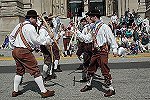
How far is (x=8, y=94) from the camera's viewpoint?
8.17 meters

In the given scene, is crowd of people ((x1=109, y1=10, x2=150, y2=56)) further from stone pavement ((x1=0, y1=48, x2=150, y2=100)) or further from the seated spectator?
stone pavement ((x1=0, y1=48, x2=150, y2=100))

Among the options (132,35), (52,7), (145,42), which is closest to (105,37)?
(145,42)

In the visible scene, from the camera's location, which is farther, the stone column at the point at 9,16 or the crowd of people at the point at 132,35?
the stone column at the point at 9,16

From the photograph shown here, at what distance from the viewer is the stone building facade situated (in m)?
Answer: 25.0

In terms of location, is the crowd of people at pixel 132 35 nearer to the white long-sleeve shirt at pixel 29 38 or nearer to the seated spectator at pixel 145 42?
the seated spectator at pixel 145 42

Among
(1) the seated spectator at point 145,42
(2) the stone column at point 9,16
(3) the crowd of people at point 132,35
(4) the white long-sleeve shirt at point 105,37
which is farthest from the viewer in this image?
(2) the stone column at point 9,16

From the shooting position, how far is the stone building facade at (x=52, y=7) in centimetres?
2503

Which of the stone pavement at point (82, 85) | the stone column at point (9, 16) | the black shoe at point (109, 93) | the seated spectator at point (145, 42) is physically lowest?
the stone pavement at point (82, 85)

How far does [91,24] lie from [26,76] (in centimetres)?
382

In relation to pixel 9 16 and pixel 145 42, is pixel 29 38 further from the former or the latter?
pixel 9 16

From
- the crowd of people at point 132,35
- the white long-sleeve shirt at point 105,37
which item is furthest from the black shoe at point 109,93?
the crowd of people at point 132,35

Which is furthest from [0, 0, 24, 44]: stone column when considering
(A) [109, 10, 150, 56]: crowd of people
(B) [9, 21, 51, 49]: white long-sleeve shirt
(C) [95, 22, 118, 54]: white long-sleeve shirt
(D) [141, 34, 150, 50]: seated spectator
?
(C) [95, 22, 118, 54]: white long-sleeve shirt

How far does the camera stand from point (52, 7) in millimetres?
32625

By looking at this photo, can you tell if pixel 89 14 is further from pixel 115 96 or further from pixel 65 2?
pixel 65 2
